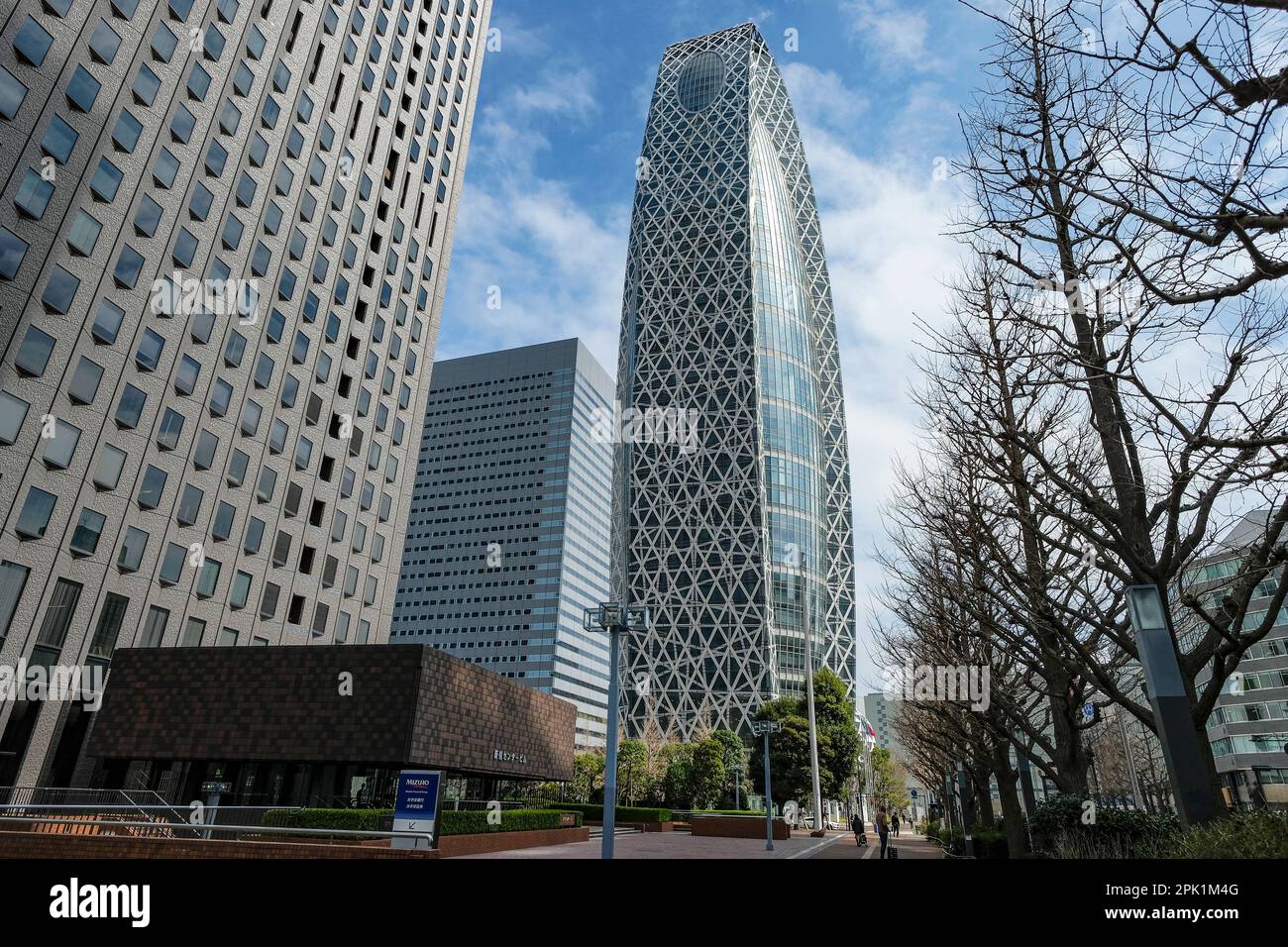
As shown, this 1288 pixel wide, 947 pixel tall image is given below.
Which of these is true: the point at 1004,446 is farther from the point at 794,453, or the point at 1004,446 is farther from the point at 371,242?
the point at 794,453

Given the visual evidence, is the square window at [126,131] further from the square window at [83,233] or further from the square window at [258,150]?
the square window at [258,150]

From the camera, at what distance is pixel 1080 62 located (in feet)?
27.1

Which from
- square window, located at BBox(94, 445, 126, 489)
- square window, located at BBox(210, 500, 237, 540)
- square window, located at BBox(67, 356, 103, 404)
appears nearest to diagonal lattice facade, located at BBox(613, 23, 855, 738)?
square window, located at BBox(210, 500, 237, 540)

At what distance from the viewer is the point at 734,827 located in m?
40.6

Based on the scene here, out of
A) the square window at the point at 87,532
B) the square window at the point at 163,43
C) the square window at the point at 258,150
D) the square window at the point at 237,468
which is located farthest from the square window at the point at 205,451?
the square window at the point at 163,43

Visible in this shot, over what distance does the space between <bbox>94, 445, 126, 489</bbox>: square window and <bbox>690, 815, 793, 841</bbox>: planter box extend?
35.4m

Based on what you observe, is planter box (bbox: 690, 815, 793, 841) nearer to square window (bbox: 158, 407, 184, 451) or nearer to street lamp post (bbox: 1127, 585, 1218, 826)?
street lamp post (bbox: 1127, 585, 1218, 826)

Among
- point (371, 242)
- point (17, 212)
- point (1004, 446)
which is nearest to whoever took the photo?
point (1004, 446)

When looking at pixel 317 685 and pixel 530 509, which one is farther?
pixel 530 509

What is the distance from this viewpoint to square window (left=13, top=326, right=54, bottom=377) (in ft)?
87.2

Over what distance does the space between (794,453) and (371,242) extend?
210 feet

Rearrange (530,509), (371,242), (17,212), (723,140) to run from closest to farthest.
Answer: (17,212), (371,242), (723,140), (530,509)

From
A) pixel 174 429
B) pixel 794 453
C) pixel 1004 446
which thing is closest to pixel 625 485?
pixel 794 453

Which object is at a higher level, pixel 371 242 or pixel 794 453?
pixel 794 453
